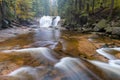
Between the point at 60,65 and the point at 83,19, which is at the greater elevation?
the point at 83,19

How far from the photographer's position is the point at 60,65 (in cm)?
614

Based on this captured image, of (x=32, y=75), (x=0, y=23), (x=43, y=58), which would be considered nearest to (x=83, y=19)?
(x=0, y=23)

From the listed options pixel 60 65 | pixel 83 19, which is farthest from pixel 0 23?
pixel 60 65

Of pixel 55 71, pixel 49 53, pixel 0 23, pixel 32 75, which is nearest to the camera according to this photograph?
pixel 32 75

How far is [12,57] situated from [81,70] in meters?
3.17

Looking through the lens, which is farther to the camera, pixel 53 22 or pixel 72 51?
pixel 53 22

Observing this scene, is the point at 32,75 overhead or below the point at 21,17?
below

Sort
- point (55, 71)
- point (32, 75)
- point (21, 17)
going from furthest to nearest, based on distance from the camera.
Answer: point (21, 17) → point (55, 71) → point (32, 75)

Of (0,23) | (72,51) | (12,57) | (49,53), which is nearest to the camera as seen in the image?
(12,57)

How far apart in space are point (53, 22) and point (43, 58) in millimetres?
31095

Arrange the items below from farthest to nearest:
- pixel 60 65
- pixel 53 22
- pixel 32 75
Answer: pixel 53 22 → pixel 60 65 → pixel 32 75

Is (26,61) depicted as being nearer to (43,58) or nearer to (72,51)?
Answer: (43,58)

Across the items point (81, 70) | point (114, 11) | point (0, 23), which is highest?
point (114, 11)

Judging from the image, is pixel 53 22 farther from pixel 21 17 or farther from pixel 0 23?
pixel 0 23
